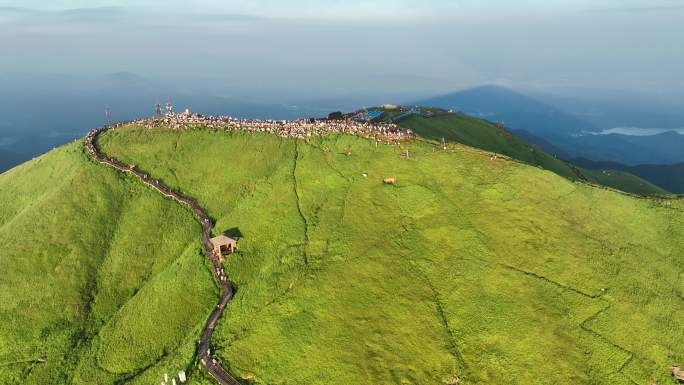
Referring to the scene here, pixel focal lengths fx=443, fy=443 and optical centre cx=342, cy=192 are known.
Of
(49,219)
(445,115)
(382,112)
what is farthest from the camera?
(445,115)

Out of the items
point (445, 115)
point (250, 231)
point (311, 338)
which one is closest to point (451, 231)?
point (311, 338)

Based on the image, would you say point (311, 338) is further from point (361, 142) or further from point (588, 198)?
point (588, 198)

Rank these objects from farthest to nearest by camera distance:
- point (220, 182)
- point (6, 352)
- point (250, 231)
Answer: point (220, 182) < point (250, 231) < point (6, 352)

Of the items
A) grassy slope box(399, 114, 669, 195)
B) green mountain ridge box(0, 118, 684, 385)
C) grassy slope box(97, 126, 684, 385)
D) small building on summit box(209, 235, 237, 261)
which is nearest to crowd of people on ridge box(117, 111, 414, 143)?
green mountain ridge box(0, 118, 684, 385)

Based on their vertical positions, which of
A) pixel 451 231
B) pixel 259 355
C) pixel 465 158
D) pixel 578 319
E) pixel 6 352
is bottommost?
pixel 6 352

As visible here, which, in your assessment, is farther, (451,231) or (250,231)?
(250,231)

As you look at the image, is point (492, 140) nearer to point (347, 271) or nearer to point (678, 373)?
point (347, 271)
